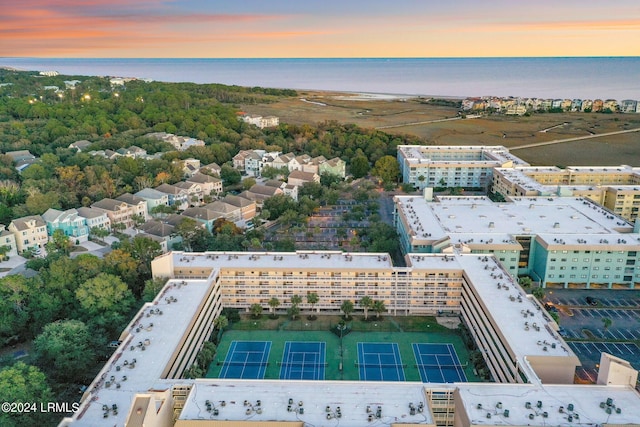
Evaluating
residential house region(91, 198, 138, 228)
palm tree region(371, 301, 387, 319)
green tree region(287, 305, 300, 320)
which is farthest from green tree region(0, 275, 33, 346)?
palm tree region(371, 301, 387, 319)

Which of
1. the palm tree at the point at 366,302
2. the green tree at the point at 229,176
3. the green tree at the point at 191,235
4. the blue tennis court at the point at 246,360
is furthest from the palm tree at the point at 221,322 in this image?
the green tree at the point at 229,176

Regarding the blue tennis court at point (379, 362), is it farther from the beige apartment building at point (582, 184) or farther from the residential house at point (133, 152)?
the residential house at point (133, 152)

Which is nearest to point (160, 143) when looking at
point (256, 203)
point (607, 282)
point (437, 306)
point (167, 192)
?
point (167, 192)

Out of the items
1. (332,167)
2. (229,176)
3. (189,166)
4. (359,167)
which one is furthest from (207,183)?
(359,167)

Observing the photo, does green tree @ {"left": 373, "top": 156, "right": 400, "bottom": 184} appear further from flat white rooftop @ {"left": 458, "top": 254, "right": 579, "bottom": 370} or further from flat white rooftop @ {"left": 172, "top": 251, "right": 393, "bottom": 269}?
flat white rooftop @ {"left": 458, "top": 254, "right": 579, "bottom": 370}

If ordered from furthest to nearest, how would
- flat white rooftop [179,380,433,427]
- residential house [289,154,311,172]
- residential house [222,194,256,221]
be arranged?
residential house [289,154,311,172] < residential house [222,194,256,221] < flat white rooftop [179,380,433,427]

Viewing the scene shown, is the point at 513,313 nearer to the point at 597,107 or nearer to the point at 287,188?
the point at 287,188
